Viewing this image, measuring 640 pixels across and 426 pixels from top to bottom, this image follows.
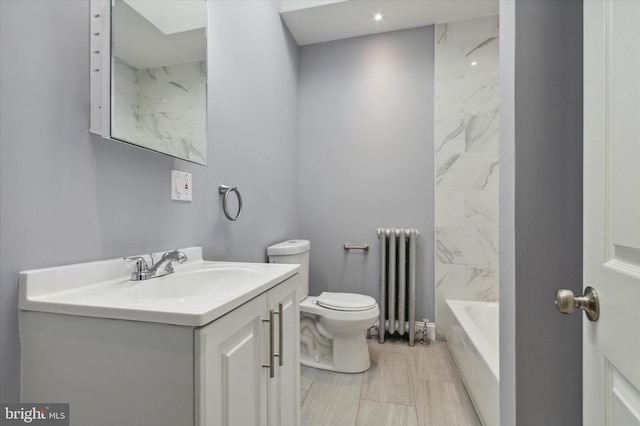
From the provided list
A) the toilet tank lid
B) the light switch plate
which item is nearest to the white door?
the light switch plate

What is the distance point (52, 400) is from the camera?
70 centimetres

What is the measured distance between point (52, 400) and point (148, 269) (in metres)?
0.40

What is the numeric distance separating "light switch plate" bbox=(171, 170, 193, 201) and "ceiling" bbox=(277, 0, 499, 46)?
5.78 ft

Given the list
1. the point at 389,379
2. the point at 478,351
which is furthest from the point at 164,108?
the point at 389,379

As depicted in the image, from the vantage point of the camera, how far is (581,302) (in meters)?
0.60

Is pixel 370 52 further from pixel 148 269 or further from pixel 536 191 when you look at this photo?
pixel 148 269

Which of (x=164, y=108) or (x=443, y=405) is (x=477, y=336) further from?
(x=164, y=108)

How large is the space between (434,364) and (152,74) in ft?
7.60

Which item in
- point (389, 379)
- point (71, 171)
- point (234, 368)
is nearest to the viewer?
point (234, 368)

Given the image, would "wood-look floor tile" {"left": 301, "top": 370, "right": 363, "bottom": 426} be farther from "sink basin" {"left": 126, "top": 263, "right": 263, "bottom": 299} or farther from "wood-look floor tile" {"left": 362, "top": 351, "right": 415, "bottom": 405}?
"sink basin" {"left": 126, "top": 263, "right": 263, "bottom": 299}

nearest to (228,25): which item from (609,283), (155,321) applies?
(155,321)

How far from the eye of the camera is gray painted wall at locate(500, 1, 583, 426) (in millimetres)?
841

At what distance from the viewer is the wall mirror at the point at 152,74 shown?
913 millimetres

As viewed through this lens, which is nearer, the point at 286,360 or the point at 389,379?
the point at 286,360
